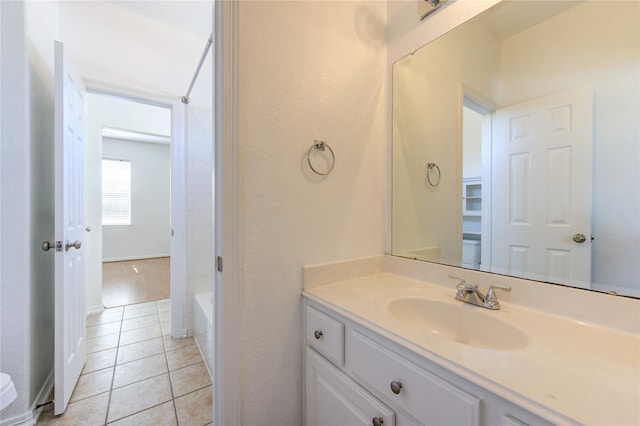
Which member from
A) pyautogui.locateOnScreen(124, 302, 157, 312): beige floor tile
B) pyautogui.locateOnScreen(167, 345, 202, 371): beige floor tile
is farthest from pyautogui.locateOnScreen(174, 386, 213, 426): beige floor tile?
pyautogui.locateOnScreen(124, 302, 157, 312): beige floor tile

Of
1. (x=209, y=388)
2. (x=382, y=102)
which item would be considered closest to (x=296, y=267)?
(x=382, y=102)

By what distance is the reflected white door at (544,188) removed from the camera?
0.86m

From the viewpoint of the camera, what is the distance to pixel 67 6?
6.22ft

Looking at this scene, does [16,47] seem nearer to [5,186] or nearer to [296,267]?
[5,186]

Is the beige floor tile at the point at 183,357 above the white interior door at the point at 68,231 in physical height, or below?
below

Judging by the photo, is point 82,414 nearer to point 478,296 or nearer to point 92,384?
point 92,384

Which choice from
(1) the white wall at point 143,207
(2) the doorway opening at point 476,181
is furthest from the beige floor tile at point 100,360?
(1) the white wall at point 143,207

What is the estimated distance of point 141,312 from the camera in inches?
107

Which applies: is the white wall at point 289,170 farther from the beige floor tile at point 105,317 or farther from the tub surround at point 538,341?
the beige floor tile at point 105,317

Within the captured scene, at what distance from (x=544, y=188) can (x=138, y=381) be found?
7.78ft

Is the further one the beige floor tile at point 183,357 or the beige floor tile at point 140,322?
the beige floor tile at point 140,322

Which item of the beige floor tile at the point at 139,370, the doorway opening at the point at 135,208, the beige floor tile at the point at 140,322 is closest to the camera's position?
the beige floor tile at the point at 139,370

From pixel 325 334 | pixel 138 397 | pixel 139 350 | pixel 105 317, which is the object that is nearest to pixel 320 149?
pixel 325 334

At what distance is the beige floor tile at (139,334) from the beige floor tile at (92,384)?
392mm
